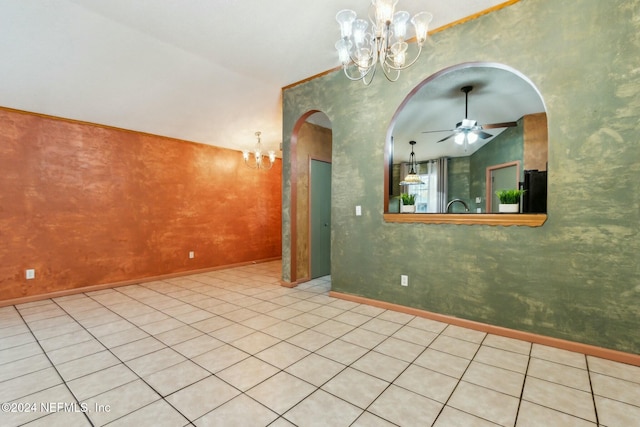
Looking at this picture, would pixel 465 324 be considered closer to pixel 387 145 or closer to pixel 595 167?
pixel 595 167

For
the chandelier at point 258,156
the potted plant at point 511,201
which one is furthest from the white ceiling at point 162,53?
the potted plant at point 511,201

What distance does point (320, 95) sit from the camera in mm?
4035

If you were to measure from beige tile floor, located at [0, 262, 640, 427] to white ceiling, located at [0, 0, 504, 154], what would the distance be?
284cm

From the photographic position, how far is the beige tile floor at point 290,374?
168 centimetres

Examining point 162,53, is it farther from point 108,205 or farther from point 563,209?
point 563,209

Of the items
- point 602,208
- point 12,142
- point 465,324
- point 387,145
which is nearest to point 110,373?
point 465,324

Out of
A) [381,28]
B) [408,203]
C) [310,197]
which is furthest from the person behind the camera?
[310,197]

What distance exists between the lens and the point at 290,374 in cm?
210

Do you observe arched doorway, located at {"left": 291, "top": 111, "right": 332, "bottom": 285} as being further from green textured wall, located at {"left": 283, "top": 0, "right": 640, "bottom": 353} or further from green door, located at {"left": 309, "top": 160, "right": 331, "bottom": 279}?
green textured wall, located at {"left": 283, "top": 0, "right": 640, "bottom": 353}

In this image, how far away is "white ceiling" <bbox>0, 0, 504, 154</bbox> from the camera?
8.97 feet

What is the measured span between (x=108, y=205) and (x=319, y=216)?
340cm

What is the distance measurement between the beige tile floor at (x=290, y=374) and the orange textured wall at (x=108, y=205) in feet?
3.17

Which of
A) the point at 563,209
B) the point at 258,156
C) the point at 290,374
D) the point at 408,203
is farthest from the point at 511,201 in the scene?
the point at 258,156

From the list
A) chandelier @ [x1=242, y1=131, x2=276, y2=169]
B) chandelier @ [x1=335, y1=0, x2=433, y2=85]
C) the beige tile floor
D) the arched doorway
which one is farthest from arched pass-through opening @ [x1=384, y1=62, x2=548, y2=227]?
chandelier @ [x1=242, y1=131, x2=276, y2=169]
